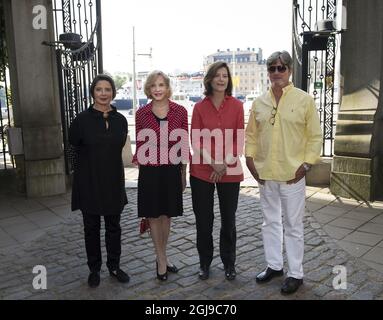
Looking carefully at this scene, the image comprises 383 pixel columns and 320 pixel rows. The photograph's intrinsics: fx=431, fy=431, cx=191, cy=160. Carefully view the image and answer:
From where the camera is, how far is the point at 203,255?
387cm

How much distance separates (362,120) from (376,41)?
1.12 m

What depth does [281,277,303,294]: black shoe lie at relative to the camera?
3520mm

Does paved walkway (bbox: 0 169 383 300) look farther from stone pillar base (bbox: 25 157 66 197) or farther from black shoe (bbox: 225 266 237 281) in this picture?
stone pillar base (bbox: 25 157 66 197)

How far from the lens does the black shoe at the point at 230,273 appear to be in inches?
150

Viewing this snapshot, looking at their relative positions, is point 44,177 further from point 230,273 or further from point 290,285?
point 290,285

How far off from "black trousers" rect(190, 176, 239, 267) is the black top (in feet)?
2.24

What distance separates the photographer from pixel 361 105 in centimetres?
627

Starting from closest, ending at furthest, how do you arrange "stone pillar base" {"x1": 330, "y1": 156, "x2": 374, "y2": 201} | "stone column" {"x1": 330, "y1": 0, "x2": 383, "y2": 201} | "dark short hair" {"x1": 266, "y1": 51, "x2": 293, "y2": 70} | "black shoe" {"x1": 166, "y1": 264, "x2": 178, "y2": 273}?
1. "dark short hair" {"x1": 266, "y1": 51, "x2": 293, "y2": 70}
2. "black shoe" {"x1": 166, "y1": 264, "x2": 178, "y2": 273}
3. "stone column" {"x1": 330, "y1": 0, "x2": 383, "y2": 201}
4. "stone pillar base" {"x1": 330, "y1": 156, "x2": 374, "y2": 201}

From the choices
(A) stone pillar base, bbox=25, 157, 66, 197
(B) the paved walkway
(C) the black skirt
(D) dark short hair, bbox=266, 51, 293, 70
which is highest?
(D) dark short hair, bbox=266, 51, 293, 70

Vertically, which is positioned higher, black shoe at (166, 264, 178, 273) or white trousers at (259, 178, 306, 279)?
white trousers at (259, 178, 306, 279)

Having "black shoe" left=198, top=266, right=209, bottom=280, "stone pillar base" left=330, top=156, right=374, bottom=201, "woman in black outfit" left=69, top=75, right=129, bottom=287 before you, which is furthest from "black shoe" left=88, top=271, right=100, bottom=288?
"stone pillar base" left=330, top=156, right=374, bottom=201

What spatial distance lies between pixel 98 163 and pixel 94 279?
1030 mm

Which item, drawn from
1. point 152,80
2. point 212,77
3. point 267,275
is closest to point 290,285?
point 267,275

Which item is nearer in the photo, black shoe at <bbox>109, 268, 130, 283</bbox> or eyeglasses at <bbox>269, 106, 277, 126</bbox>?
eyeglasses at <bbox>269, 106, 277, 126</bbox>
